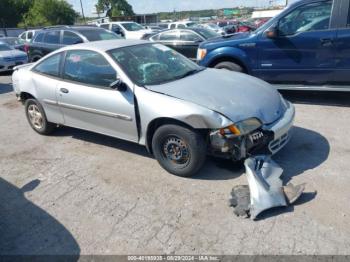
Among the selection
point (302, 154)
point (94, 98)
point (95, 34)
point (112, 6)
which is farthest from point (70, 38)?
point (112, 6)

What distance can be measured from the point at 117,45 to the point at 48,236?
2672mm

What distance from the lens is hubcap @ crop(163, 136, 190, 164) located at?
137 inches

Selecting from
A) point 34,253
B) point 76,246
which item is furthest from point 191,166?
point 34,253

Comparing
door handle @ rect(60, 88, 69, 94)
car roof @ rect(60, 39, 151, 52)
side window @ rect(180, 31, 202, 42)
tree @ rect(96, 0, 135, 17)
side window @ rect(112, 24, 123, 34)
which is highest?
tree @ rect(96, 0, 135, 17)

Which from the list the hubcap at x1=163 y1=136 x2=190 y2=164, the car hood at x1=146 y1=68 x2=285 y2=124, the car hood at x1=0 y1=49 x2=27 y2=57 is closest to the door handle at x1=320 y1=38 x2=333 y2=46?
the car hood at x1=146 y1=68 x2=285 y2=124

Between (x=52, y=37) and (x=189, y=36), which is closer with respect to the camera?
(x=52, y=37)

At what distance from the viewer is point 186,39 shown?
10.7m

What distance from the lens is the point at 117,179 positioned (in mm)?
3758

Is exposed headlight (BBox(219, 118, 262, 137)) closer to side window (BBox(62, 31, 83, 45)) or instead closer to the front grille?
the front grille

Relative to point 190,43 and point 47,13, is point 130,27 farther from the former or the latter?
point 47,13

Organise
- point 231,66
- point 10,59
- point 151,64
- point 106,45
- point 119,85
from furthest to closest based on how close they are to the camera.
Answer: point 10,59
point 231,66
point 106,45
point 151,64
point 119,85

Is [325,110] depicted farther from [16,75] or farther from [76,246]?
[16,75]

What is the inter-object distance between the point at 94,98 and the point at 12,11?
51.3 m

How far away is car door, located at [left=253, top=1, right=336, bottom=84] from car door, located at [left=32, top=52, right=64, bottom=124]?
375cm
